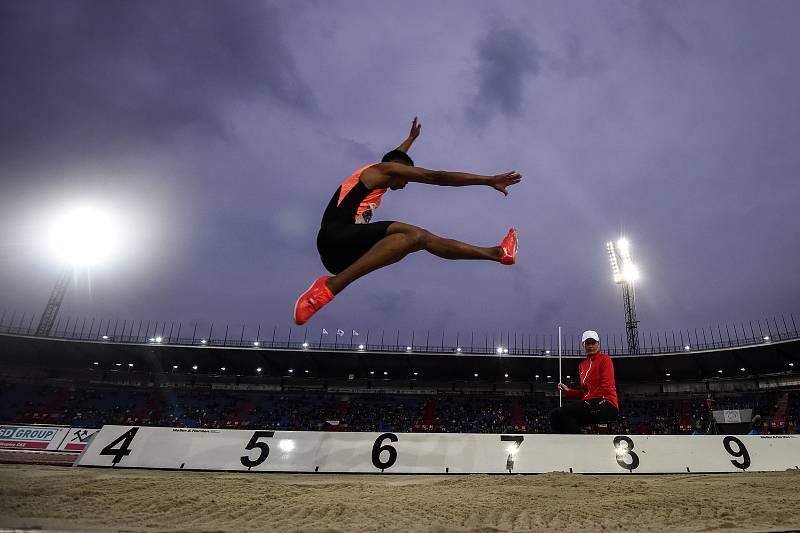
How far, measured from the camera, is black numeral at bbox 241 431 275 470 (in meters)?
7.99

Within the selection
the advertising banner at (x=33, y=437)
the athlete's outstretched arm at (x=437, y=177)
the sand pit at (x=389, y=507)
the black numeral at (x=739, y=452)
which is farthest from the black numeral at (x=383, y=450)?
the advertising banner at (x=33, y=437)

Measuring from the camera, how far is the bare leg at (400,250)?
3992mm

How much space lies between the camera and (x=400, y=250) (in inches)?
156

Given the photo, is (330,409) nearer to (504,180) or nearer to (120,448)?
(120,448)

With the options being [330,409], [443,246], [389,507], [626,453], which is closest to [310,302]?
[443,246]

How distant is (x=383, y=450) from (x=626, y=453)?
4.40m

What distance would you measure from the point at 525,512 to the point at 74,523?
3318mm

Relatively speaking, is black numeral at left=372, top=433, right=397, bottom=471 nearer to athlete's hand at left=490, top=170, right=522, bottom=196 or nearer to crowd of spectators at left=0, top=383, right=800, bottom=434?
athlete's hand at left=490, top=170, right=522, bottom=196

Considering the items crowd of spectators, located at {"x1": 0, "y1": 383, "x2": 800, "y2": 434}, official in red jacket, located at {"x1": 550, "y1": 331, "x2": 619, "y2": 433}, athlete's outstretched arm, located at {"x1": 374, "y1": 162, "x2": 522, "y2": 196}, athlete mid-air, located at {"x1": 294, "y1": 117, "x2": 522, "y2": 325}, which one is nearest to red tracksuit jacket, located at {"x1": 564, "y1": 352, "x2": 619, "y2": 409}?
official in red jacket, located at {"x1": 550, "y1": 331, "x2": 619, "y2": 433}

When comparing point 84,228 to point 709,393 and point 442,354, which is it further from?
point 709,393

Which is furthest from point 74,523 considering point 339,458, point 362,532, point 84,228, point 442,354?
point 84,228

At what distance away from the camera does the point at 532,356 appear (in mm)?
35219

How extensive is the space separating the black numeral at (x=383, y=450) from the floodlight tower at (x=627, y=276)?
37240 mm

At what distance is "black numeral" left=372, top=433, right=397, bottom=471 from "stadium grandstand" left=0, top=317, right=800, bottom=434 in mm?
28309
